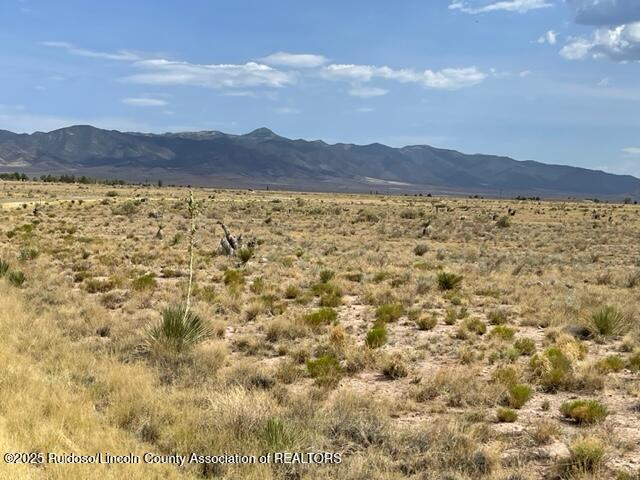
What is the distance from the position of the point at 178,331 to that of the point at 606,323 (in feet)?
28.9

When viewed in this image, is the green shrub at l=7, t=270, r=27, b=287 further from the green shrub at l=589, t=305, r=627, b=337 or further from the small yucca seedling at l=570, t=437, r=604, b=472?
the green shrub at l=589, t=305, r=627, b=337

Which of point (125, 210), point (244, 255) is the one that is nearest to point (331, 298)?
point (244, 255)

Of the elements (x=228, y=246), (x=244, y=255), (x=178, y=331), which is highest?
(x=228, y=246)

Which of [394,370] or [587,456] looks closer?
[587,456]

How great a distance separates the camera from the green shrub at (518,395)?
790 cm

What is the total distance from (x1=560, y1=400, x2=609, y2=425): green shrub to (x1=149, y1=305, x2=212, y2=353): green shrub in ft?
19.5

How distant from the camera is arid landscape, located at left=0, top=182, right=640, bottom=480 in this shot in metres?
6.03

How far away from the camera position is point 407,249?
2838cm

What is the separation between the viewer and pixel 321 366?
9.20 metres

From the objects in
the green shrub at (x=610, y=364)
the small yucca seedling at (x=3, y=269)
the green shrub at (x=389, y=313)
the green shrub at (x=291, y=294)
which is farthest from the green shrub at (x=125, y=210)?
the green shrub at (x=610, y=364)

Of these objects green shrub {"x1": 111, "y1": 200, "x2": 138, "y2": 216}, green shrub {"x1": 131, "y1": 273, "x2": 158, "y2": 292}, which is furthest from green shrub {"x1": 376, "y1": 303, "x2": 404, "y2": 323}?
green shrub {"x1": 111, "y1": 200, "x2": 138, "y2": 216}

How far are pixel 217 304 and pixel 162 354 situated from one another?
4.83 meters

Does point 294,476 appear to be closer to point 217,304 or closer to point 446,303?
point 217,304

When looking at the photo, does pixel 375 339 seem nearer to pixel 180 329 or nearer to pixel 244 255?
pixel 180 329
